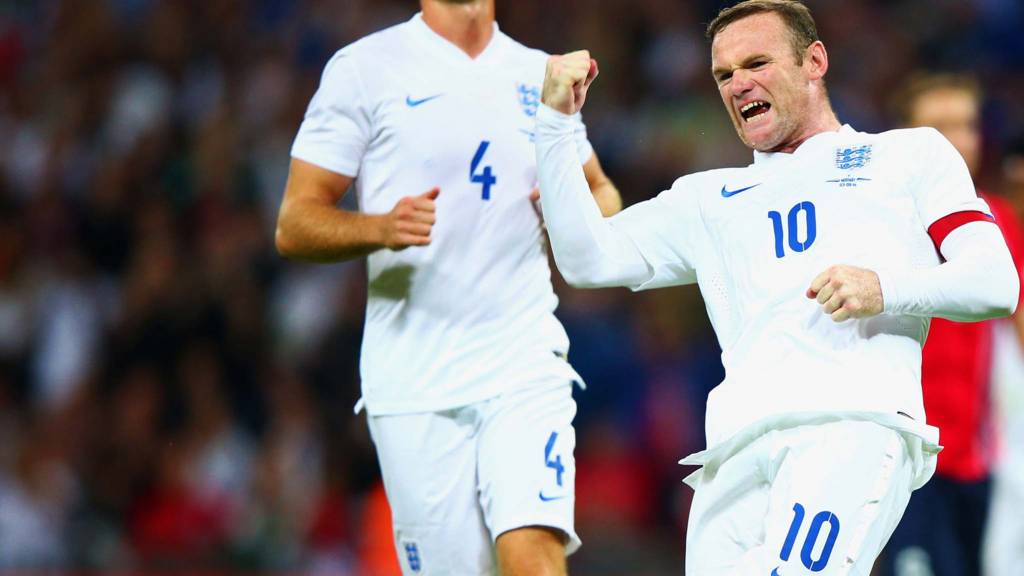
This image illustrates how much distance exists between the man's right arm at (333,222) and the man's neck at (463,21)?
0.59 meters

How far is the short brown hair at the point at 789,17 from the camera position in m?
4.13

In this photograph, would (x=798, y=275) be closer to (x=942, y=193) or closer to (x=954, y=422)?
(x=942, y=193)

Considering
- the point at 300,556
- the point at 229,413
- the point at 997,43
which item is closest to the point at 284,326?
the point at 229,413

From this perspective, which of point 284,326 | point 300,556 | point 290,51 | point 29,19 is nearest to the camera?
point 300,556

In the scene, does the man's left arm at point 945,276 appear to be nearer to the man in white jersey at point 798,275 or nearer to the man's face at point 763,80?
the man in white jersey at point 798,275

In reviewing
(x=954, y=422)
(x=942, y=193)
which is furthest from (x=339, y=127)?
(x=954, y=422)

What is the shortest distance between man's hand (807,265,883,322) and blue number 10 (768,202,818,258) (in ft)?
0.85

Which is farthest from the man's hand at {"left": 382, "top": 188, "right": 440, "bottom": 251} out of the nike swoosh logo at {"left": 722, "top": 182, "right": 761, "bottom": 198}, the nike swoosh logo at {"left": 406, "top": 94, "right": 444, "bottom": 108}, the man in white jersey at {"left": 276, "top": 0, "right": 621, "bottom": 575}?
the nike swoosh logo at {"left": 722, "top": 182, "right": 761, "bottom": 198}

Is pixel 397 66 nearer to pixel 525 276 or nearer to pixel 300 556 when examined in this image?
pixel 525 276

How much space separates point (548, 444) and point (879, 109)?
6.06 meters

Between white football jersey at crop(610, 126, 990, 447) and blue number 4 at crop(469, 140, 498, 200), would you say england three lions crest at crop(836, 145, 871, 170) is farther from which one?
blue number 4 at crop(469, 140, 498, 200)

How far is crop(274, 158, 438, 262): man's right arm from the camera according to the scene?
181 inches

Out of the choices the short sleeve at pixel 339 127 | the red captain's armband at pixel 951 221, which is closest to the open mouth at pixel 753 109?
the red captain's armband at pixel 951 221

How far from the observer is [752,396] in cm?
389
